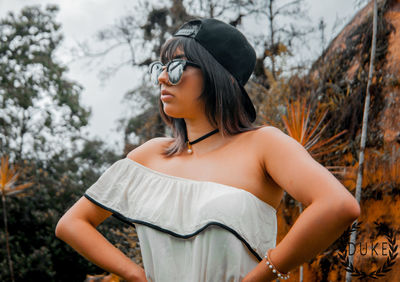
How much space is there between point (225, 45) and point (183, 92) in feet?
0.88

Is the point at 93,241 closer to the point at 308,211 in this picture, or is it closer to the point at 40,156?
the point at 308,211

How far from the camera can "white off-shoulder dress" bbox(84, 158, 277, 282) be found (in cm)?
136

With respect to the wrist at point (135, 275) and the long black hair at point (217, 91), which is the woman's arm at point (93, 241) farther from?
the long black hair at point (217, 91)

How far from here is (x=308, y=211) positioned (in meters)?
1.18

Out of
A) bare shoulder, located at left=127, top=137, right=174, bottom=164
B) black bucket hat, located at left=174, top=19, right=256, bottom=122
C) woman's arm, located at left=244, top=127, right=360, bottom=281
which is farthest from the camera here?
bare shoulder, located at left=127, top=137, right=174, bottom=164

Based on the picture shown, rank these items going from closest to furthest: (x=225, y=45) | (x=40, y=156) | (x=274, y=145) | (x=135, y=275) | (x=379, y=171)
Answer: (x=274, y=145) < (x=135, y=275) < (x=225, y=45) < (x=379, y=171) < (x=40, y=156)

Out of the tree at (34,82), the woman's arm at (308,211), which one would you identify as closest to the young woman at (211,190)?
the woman's arm at (308,211)

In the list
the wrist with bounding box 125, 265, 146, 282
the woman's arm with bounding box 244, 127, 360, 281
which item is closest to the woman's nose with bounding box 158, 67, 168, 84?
the woman's arm with bounding box 244, 127, 360, 281

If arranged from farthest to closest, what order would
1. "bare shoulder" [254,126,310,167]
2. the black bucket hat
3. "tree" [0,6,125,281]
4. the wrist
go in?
"tree" [0,6,125,281] → the black bucket hat → the wrist → "bare shoulder" [254,126,310,167]

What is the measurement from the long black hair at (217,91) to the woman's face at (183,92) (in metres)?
0.03

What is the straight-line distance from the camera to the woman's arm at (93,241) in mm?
1532

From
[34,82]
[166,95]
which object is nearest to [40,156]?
[34,82]

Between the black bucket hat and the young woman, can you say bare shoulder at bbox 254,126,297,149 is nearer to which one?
the young woman

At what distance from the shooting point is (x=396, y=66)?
4008 millimetres
